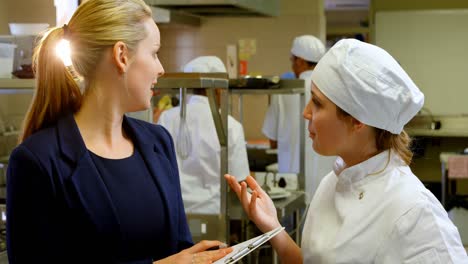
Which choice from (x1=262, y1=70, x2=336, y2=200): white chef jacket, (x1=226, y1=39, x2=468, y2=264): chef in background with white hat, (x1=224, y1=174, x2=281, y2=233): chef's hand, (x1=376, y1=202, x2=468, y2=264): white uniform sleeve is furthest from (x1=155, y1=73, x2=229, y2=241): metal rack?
(x1=262, y1=70, x2=336, y2=200): white chef jacket

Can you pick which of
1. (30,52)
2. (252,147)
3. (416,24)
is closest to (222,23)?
(252,147)

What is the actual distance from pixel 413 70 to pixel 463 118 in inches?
28.7

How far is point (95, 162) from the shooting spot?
4.46ft

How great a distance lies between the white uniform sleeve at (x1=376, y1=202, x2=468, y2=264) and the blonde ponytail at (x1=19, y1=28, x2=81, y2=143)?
696 millimetres

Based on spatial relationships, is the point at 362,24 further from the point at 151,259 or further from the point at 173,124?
the point at 151,259

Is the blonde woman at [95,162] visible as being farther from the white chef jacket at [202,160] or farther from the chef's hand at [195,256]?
the white chef jacket at [202,160]

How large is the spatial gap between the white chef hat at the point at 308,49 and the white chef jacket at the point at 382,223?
12.2 feet

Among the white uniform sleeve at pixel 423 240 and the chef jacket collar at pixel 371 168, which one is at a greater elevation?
the chef jacket collar at pixel 371 168

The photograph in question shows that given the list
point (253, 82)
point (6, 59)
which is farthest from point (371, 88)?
point (253, 82)

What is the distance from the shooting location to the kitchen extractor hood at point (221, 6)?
12.3 ft

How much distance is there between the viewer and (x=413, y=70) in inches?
294

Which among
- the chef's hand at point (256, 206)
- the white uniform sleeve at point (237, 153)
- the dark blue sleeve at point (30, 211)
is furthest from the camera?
the white uniform sleeve at point (237, 153)

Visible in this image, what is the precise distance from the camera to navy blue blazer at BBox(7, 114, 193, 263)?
49.8 inches

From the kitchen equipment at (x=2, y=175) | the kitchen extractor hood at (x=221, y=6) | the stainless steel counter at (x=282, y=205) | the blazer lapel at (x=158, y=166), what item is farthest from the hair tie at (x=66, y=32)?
the stainless steel counter at (x=282, y=205)
